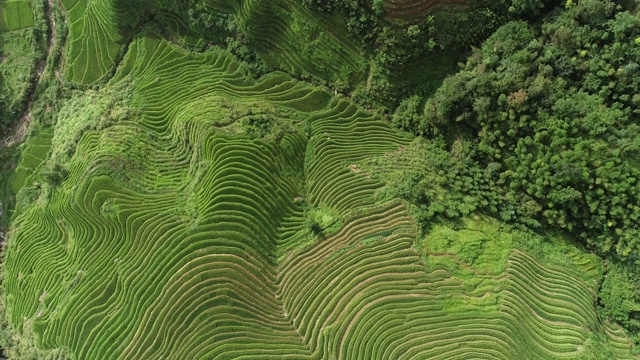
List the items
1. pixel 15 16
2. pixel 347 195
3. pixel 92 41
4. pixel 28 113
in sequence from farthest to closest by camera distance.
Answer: pixel 15 16
pixel 28 113
pixel 92 41
pixel 347 195

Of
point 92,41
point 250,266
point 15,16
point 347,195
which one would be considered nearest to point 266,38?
point 347,195

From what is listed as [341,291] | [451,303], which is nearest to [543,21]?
[451,303]

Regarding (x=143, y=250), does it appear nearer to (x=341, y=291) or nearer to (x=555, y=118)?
(x=341, y=291)

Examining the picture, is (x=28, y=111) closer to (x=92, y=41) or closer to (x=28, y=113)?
(x=28, y=113)

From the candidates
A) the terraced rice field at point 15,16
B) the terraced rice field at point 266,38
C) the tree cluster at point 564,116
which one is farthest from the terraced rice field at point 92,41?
the tree cluster at point 564,116

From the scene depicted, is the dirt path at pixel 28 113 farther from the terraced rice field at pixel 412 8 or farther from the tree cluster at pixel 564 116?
the tree cluster at pixel 564 116

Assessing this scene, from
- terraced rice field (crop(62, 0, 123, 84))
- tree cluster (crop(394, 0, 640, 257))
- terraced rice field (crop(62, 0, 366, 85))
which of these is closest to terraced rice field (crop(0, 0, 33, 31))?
terraced rice field (crop(62, 0, 366, 85))

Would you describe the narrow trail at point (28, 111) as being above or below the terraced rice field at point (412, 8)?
below

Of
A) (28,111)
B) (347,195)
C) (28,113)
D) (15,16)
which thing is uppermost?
(15,16)
